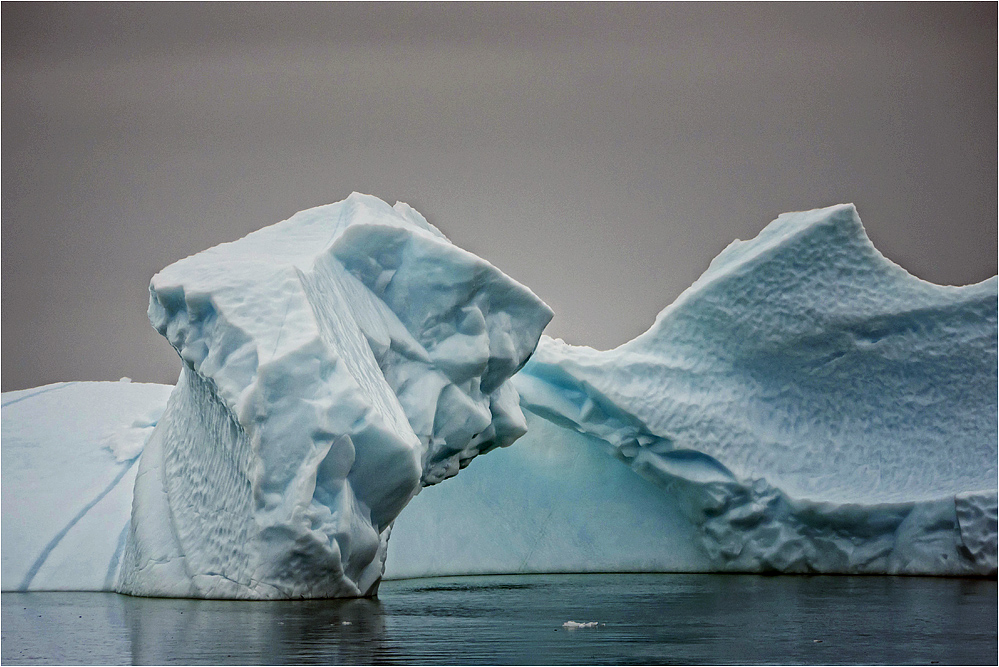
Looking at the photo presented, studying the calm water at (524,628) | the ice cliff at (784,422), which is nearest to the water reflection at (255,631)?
the calm water at (524,628)

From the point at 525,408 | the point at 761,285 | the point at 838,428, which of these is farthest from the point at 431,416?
the point at 838,428

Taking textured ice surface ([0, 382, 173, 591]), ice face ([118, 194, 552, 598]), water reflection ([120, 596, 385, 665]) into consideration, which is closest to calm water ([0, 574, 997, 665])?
water reflection ([120, 596, 385, 665])

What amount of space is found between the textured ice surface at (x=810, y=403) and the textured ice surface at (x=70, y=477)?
3.29 metres

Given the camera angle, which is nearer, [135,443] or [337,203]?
[337,203]

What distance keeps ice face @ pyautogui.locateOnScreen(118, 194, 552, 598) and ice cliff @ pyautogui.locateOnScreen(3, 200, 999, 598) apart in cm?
3

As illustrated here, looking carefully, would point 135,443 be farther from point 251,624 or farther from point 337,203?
point 251,624

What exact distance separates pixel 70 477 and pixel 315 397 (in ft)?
12.1

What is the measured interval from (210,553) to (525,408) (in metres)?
3.83

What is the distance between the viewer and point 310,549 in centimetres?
527

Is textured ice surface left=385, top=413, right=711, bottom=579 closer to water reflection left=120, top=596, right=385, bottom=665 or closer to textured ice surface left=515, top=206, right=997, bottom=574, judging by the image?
textured ice surface left=515, top=206, right=997, bottom=574

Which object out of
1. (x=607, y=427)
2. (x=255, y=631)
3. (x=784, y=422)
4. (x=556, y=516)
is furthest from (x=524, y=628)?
(x=784, y=422)

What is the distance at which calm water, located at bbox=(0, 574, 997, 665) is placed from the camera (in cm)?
348

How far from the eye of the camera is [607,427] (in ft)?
29.6

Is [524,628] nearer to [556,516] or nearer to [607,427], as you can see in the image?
[607,427]
